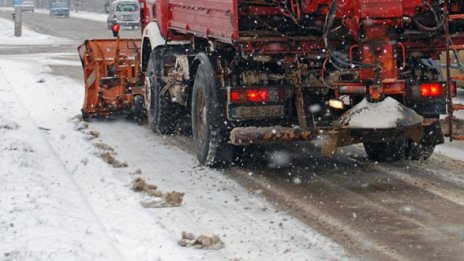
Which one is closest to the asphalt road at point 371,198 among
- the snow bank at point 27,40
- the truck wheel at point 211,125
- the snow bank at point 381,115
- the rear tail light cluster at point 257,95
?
the truck wheel at point 211,125

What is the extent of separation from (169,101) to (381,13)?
4.84 m

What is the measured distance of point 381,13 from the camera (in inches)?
296

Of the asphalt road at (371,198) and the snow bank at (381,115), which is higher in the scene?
the snow bank at (381,115)

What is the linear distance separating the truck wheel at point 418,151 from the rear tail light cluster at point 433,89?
917mm

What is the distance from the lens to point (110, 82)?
42.8ft

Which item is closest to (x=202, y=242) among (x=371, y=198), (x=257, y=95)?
(x=371, y=198)

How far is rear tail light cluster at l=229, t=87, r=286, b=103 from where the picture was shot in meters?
8.27

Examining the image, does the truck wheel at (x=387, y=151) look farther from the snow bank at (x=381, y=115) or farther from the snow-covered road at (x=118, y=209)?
the snow-covered road at (x=118, y=209)

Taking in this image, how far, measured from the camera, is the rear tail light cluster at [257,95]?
8.27m

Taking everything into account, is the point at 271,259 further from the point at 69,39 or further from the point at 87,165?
the point at 69,39

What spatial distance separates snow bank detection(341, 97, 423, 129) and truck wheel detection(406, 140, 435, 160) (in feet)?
5.04

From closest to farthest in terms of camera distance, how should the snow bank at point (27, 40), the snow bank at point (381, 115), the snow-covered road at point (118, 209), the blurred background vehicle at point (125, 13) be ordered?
the snow-covered road at point (118, 209), the snow bank at point (381, 115), the snow bank at point (27, 40), the blurred background vehicle at point (125, 13)

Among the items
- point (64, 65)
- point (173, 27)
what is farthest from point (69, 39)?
point (173, 27)

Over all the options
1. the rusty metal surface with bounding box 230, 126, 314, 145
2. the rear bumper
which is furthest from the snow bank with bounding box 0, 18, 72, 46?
the rear bumper
